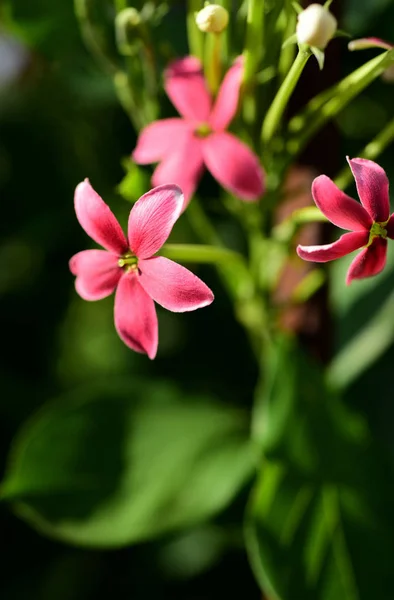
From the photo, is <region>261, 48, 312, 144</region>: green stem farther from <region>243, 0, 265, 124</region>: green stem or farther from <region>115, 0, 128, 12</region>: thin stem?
<region>115, 0, 128, 12</region>: thin stem

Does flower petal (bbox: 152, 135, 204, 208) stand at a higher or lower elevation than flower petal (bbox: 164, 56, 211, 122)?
lower

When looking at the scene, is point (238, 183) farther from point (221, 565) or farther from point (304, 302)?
point (221, 565)

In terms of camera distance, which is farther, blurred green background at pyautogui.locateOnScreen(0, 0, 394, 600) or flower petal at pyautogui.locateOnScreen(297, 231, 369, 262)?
blurred green background at pyautogui.locateOnScreen(0, 0, 394, 600)

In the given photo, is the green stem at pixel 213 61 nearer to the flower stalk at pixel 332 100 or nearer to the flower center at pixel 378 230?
the flower stalk at pixel 332 100

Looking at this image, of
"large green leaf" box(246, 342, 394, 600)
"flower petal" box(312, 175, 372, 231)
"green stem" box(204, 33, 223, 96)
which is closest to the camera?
"flower petal" box(312, 175, 372, 231)

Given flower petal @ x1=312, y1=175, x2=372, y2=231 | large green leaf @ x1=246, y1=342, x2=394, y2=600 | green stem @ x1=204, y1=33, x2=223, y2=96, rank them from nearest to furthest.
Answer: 1. flower petal @ x1=312, y1=175, x2=372, y2=231
2. green stem @ x1=204, y1=33, x2=223, y2=96
3. large green leaf @ x1=246, y1=342, x2=394, y2=600

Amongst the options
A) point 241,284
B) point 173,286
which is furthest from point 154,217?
point 241,284

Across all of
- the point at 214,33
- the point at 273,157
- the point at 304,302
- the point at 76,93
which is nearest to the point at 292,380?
the point at 304,302

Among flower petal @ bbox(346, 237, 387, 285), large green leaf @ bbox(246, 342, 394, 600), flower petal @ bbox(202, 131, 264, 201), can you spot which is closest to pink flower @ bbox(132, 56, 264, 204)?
flower petal @ bbox(202, 131, 264, 201)
